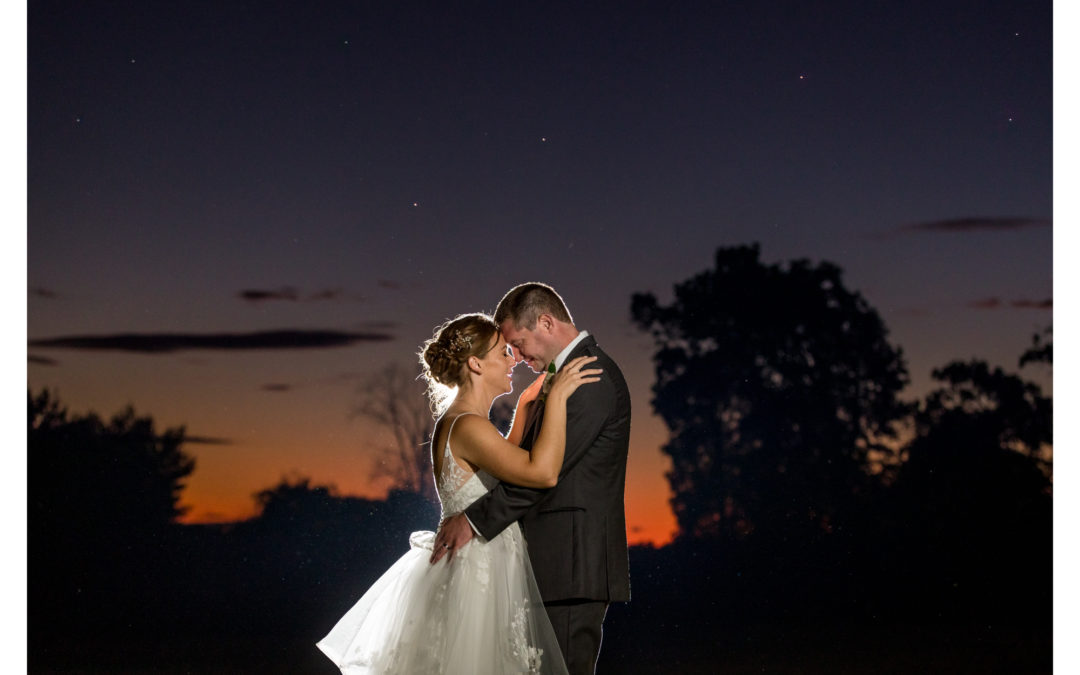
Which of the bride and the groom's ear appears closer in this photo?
the bride

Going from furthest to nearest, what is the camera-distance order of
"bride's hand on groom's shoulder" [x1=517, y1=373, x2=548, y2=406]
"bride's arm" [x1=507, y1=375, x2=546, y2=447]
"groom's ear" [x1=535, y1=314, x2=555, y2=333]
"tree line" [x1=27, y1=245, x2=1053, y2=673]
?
"tree line" [x1=27, y1=245, x2=1053, y2=673], "bride's hand on groom's shoulder" [x1=517, y1=373, x2=548, y2=406], "bride's arm" [x1=507, y1=375, x2=546, y2=447], "groom's ear" [x1=535, y1=314, x2=555, y2=333]

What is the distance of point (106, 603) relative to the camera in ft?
45.9

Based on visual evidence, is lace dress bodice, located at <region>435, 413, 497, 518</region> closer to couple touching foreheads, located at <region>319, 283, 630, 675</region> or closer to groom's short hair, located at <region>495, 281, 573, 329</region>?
couple touching foreheads, located at <region>319, 283, 630, 675</region>

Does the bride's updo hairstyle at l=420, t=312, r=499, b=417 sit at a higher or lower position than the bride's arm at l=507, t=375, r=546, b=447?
higher

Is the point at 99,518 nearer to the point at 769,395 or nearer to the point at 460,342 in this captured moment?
the point at 769,395

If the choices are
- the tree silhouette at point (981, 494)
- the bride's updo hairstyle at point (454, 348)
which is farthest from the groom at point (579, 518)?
the tree silhouette at point (981, 494)

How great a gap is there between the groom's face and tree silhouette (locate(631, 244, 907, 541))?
10134mm

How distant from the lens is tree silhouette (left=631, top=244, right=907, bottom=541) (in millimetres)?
14367

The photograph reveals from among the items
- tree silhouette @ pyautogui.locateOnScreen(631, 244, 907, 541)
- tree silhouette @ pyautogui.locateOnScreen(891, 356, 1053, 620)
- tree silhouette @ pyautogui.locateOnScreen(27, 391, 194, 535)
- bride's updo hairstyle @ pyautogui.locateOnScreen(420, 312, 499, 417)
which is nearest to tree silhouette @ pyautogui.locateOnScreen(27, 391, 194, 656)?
tree silhouette @ pyautogui.locateOnScreen(27, 391, 194, 535)

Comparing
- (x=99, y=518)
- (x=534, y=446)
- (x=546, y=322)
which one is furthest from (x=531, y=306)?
(x=99, y=518)

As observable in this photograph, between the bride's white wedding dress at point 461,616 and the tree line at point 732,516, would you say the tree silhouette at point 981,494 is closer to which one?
the tree line at point 732,516

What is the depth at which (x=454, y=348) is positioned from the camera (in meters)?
4.16

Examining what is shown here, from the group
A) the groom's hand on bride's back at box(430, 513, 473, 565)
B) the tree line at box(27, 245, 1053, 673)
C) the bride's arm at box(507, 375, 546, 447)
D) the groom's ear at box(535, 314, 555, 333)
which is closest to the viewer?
the groom's hand on bride's back at box(430, 513, 473, 565)
